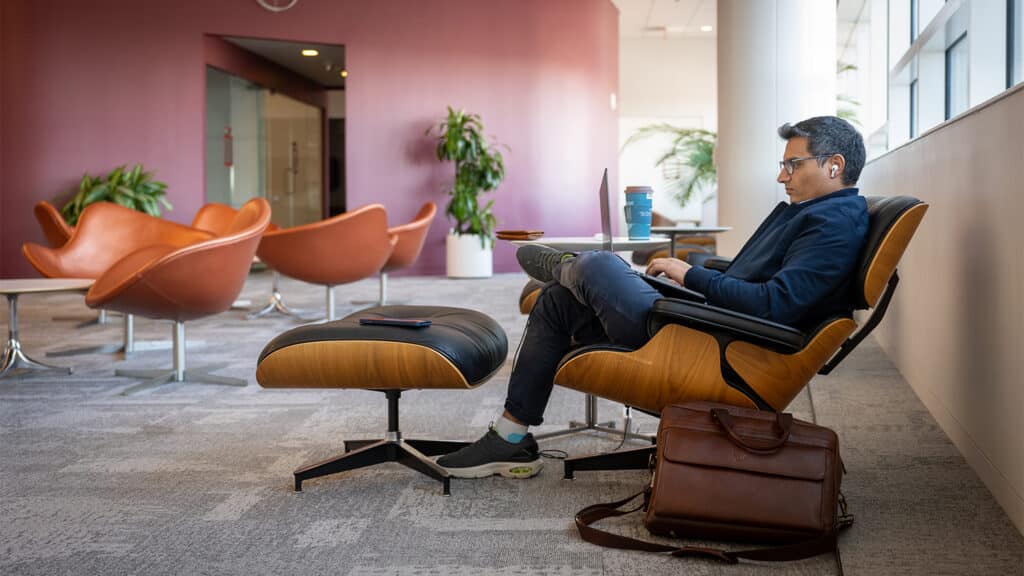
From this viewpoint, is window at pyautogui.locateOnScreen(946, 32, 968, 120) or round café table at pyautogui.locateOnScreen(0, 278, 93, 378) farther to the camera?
round café table at pyautogui.locateOnScreen(0, 278, 93, 378)

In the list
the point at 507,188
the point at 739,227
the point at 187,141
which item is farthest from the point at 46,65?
the point at 739,227

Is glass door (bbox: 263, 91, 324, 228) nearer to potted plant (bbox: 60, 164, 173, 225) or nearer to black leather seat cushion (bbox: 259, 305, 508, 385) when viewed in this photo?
potted plant (bbox: 60, 164, 173, 225)

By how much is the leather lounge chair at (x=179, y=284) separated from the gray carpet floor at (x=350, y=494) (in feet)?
0.70

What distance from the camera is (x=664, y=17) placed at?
547 inches

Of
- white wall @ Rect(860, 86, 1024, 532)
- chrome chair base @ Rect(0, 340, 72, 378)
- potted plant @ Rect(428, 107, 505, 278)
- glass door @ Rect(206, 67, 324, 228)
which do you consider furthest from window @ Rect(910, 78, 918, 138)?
glass door @ Rect(206, 67, 324, 228)

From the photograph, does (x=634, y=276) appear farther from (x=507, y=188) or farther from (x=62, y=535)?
(x=507, y=188)

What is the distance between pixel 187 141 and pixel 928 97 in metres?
7.83

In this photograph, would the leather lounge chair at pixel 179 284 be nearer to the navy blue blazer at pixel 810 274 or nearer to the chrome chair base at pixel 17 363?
the chrome chair base at pixel 17 363

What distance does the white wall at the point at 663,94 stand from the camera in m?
16.1

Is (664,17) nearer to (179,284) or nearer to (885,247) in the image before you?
(179,284)

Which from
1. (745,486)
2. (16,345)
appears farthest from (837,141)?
(16,345)

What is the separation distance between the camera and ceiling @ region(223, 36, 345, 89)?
1088cm

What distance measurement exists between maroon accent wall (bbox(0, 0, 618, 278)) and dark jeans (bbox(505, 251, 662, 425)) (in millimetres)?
8248

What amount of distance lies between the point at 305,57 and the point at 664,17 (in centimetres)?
516
